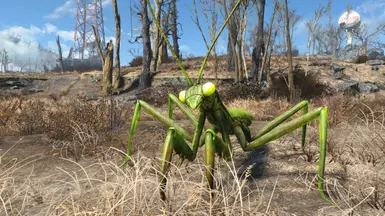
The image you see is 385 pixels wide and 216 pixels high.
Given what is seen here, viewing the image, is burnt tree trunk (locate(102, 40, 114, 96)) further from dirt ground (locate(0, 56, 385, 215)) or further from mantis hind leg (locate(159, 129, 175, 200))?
mantis hind leg (locate(159, 129, 175, 200))

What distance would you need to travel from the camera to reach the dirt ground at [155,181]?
188 cm

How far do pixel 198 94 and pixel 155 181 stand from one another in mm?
736

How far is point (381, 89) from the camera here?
728 inches

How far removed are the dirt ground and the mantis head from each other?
1.55 ft

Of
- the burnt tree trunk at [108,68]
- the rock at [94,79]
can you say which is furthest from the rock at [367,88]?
the rock at [94,79]

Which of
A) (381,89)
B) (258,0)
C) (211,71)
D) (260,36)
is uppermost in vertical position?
(258,0)

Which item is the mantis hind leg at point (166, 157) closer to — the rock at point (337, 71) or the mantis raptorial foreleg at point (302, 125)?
the mantis raptorial foreleg at point (302, 125)

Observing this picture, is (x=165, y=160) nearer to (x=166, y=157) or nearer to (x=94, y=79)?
(x=166, y=157)

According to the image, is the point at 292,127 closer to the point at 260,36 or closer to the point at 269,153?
the point at 269,153

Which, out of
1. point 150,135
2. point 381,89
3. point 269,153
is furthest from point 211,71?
point 269,153

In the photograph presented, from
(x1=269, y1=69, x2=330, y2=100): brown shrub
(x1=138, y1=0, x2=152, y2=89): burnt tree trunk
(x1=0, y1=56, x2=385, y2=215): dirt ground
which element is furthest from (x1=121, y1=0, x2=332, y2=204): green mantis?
(x1=138, y1=0, x2=152, y2=89): burnt tree trunk

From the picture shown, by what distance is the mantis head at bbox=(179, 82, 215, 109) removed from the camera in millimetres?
2047

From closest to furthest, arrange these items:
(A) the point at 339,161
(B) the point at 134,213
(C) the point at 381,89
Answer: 1. (B) the point at 134,213
2. (A) the point at 339,161
3. (C) the point at 381,89

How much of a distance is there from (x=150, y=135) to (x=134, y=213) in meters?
3.48
